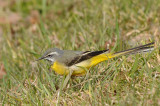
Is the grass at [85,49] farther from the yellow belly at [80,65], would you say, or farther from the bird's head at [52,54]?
the bird's head at [52,54]

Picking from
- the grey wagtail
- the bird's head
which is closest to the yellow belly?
the grey wagtail

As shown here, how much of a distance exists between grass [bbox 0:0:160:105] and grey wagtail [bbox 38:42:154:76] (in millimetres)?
108

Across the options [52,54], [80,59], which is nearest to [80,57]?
[80,59]

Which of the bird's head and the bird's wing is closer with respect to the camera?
the bird's wing

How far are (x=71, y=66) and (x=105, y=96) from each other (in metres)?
0.93

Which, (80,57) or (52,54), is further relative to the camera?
(52,54)

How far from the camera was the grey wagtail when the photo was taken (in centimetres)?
484

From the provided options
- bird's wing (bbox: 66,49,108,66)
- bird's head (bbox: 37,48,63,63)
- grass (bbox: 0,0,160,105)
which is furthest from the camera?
bird's head (bbox: 37,48,63,63)

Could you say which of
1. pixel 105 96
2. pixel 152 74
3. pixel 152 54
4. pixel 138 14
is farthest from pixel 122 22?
pixel 105 96

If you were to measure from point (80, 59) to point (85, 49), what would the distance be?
1141 mm

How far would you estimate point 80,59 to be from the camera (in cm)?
501

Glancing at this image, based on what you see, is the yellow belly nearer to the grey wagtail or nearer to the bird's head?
the grey wagtail

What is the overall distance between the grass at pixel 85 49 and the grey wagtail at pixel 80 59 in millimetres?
108

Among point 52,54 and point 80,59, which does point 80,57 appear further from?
point 52,54
